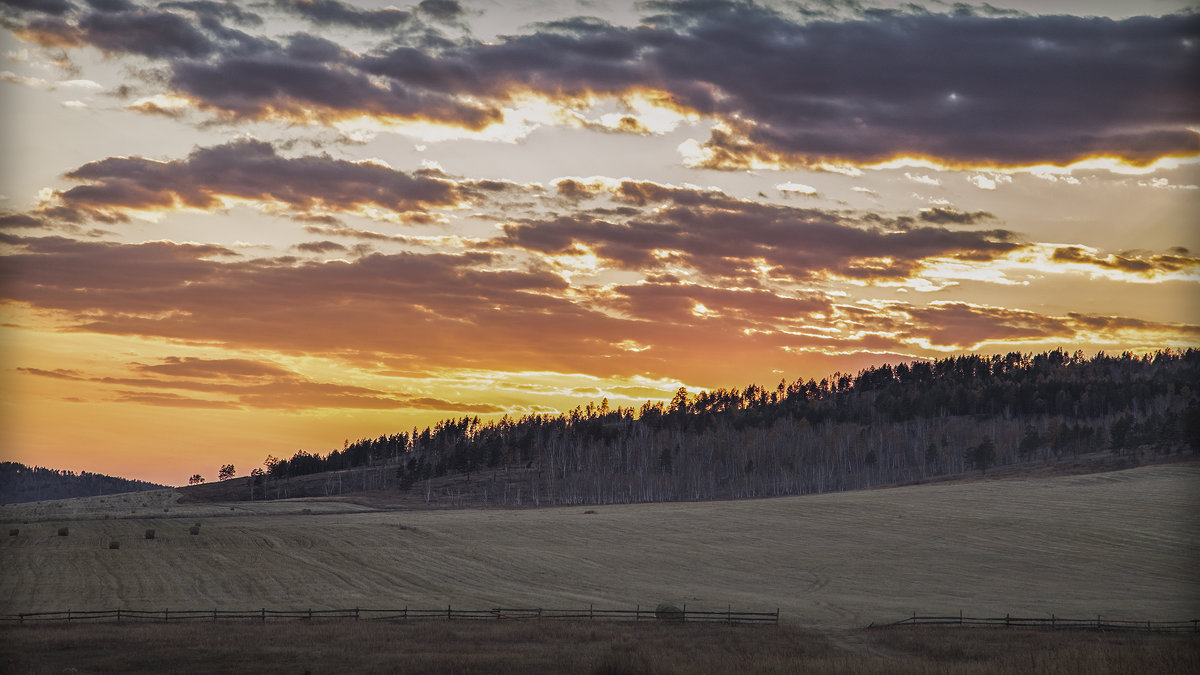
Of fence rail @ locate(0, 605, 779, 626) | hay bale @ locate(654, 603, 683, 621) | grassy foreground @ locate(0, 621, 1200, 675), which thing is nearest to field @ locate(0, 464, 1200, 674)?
grassy foreground @ locate(0, 621, 1200, 675)

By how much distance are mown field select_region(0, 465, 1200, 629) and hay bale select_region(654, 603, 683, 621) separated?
353 cm

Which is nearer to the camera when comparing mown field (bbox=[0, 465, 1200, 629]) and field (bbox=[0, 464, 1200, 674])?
field (bbox=[0, 464, 1200, 674])

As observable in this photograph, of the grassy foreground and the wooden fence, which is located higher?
the grassy foreground

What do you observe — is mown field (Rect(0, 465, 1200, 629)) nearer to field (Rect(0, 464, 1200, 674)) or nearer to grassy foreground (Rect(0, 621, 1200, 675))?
field (Rect(0, 464, 1200, 674))

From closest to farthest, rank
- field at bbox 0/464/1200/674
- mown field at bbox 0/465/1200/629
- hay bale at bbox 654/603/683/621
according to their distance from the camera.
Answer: field at bbox 0/464/1200/674 < hay bale at bbox 654/603/683/621 < mown field at bbox 0/465/1200/629

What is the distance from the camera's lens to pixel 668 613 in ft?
173

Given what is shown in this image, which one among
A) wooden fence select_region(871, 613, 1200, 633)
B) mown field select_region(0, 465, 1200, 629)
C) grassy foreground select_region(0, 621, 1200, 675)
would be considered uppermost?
grassy foreground select_region(0, 621, 1200, 675)

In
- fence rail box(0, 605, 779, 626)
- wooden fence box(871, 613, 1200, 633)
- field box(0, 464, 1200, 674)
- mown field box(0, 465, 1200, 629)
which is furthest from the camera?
mown field box(0, 465, 1200, 629)

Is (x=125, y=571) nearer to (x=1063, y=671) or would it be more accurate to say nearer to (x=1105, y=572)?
(x=1063, y=671)

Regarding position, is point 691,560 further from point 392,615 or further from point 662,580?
point 392,615

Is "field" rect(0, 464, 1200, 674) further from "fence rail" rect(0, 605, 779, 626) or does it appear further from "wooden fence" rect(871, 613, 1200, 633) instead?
"fence rail" rect(0, 605, 779, 626)

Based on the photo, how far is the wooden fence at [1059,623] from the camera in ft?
161

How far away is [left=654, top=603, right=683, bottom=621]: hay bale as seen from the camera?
2056 inches

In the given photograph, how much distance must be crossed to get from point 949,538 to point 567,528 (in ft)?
120
